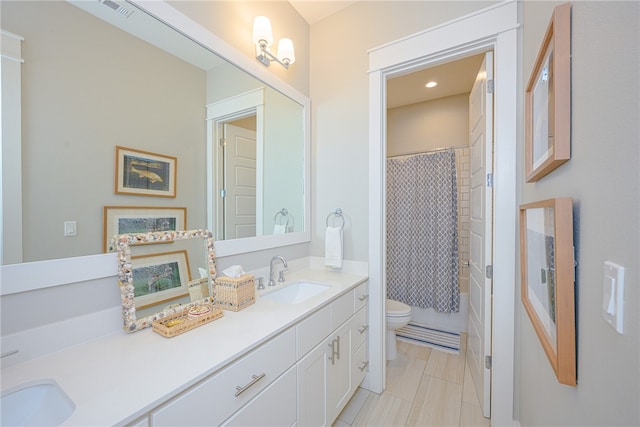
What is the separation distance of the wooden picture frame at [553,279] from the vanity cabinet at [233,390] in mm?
865

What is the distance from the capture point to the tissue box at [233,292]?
1.20 metres

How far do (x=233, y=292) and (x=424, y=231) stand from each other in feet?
7.57

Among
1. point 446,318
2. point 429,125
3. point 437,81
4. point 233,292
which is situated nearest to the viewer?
point 233,292

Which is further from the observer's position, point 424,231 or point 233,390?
point 424,231

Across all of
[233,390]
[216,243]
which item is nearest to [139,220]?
[216,243]

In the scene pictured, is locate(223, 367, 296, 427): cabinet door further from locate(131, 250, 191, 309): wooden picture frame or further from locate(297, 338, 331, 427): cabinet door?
locate(131, 250, 191, 309): wooden picture frame

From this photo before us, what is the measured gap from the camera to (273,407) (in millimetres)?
1004

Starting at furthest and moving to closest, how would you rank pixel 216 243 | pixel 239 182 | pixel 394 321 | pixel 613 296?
1. pixel 394 321
2. pixel 239 182
3. pixel 216 243
4. pixel 613 296

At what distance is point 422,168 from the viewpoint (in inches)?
115

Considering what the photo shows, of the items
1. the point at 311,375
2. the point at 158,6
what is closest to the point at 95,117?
the point at 158,6

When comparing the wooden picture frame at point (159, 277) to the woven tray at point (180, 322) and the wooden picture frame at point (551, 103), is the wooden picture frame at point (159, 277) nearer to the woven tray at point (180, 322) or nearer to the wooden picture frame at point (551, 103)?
the woven tray at point (180, 322)

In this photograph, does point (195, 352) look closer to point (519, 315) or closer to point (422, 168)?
point (519, 315)

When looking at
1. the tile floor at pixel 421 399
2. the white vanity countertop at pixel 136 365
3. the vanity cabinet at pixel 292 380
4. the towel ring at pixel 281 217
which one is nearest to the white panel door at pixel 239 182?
the towel ring at pixel 281 217

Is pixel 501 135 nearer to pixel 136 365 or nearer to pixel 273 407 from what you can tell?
pixel 273 407
